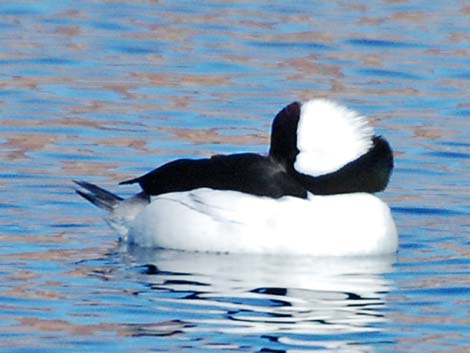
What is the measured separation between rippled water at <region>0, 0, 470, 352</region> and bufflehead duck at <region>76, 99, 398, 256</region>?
13 centimetres

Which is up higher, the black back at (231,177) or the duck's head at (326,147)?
the duck's head at (326,147)

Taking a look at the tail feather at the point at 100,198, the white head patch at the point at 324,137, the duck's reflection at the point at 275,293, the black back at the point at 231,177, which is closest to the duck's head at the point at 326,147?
the white head patch at the point at 324,137

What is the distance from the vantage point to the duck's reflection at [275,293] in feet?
30.6

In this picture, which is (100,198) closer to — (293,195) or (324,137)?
(293,195)

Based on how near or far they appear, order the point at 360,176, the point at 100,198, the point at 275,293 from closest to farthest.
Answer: the point at 275,293 → the point at 360,176 → the point at 100,198

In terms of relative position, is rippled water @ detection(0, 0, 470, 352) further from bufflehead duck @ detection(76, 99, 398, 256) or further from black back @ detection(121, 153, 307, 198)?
black back @ detection(121, 153, 307, 198)

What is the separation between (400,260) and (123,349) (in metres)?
2.73

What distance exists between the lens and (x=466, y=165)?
45.9ft

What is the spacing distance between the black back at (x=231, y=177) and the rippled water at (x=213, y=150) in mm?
391

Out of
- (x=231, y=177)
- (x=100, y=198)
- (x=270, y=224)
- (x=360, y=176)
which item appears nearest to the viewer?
(x=270, y=224)

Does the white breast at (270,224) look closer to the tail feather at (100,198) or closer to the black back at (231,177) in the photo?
the black back at (231,177)

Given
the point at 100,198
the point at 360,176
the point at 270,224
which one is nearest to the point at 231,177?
the point at 270,224

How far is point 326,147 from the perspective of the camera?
11062 mm

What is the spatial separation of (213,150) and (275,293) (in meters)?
4.34
